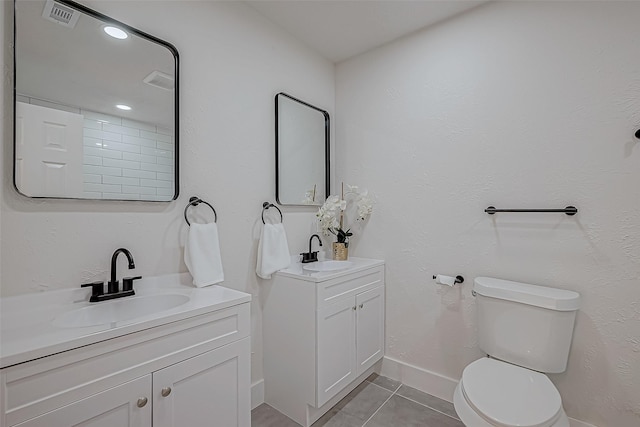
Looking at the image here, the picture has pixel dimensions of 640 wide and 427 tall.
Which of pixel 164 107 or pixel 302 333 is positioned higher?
pixel 164 107

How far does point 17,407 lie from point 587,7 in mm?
2798

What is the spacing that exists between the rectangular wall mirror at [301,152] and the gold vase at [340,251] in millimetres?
375

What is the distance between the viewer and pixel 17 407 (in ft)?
2.60

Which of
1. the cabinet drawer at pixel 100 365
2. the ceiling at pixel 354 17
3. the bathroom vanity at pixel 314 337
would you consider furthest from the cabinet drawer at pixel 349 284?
the ceiling at pixel 354 17

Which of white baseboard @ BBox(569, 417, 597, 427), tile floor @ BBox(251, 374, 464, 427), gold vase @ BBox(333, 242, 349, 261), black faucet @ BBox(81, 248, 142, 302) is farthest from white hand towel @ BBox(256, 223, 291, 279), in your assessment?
white baseboard @ BBox(569, 417, 597, 427)

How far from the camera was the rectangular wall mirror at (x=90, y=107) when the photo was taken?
1146 millimetres

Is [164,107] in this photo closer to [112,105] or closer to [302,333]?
[112,105]

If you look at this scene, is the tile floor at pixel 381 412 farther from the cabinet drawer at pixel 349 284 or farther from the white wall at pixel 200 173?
the cabinet drawer at pixel 349 284

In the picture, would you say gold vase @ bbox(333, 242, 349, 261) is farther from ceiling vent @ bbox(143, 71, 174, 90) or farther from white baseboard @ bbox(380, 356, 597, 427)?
ceiling vent @ bbox(143, 71, 174, 90)

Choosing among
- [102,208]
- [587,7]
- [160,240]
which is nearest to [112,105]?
[102,208]

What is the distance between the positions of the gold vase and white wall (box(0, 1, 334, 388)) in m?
0.24

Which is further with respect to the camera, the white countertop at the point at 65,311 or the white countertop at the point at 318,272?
the white countertop at the point at 318,272

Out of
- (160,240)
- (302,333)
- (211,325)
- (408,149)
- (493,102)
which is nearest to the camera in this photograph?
(211,325)

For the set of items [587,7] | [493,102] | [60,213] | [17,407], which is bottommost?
[17,407]
